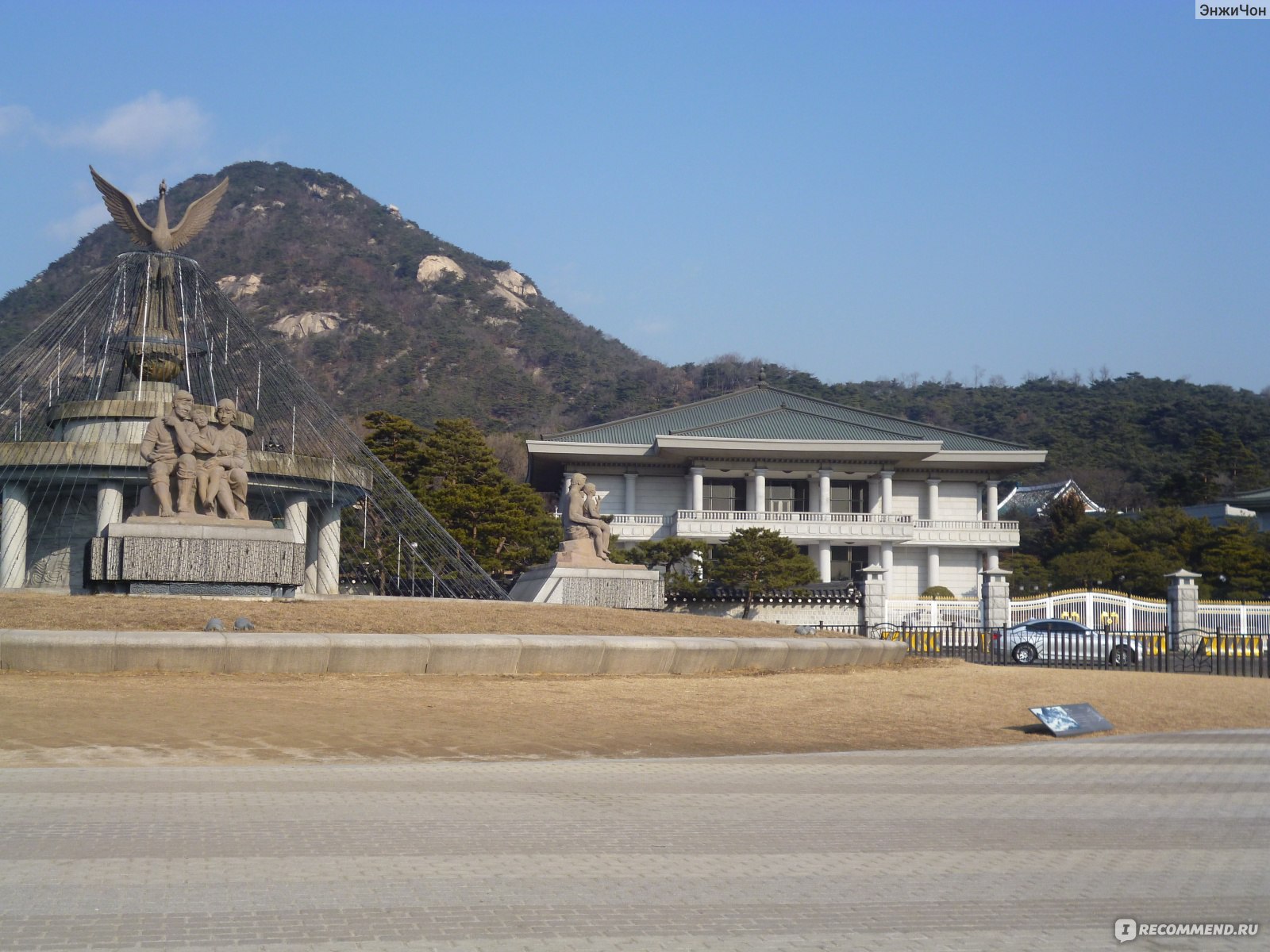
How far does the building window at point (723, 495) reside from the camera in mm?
60188

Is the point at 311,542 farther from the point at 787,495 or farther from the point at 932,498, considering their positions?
the point at 932,498

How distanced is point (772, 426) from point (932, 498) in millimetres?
8734

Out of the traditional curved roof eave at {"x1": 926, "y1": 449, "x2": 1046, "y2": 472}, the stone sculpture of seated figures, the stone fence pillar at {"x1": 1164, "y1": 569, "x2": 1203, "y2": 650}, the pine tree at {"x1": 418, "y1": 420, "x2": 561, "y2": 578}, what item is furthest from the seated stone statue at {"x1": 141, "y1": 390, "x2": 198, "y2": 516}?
the traditional curved roof eave at {"x1": 926, "y1": 449, "x2": 1046, "y2": 472}

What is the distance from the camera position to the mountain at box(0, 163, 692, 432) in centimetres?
10144

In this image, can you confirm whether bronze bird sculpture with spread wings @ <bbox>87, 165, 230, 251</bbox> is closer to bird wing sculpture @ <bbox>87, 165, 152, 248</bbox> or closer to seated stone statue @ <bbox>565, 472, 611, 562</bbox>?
bird wing sculpture @ <bbox>87, 165, 152, 248</bbox>

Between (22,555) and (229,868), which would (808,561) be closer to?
(22,555)

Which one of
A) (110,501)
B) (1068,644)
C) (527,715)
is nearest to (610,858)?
(527,715)

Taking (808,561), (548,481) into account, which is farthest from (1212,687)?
(548,481)

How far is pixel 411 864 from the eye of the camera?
6.84m

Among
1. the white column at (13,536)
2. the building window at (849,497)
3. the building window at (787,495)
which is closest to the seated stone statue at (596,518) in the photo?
the white column at (13,536)

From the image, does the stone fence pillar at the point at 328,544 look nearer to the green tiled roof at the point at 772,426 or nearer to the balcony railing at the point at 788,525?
the balcony railing at the point at 788,525

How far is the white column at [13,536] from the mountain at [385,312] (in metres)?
56.9

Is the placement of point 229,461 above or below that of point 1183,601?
above

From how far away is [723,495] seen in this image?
60469 millimetres
